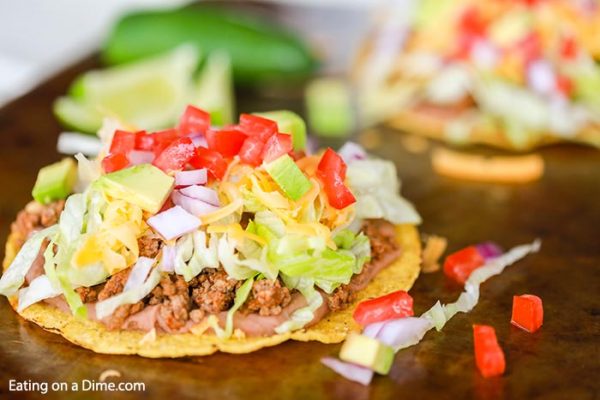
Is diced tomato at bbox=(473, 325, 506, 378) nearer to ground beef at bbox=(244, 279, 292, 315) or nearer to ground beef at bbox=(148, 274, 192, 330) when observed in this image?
ground beef at bbox=(244, 279, 292, 315)

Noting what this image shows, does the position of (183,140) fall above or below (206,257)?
above

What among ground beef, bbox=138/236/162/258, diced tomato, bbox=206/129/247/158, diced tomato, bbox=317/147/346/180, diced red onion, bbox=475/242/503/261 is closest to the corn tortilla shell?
ground beef, bbox=138/236/162/258

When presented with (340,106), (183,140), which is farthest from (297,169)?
(340,106)

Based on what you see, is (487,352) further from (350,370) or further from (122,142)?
(122,142)

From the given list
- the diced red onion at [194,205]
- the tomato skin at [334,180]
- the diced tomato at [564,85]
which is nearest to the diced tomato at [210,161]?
the diced red onion at [194,205]

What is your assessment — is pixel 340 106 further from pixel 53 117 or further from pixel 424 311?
pixel 424 311

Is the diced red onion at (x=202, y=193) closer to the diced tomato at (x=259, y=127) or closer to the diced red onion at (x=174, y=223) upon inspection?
the diced red onion at (x=174, y=223)
